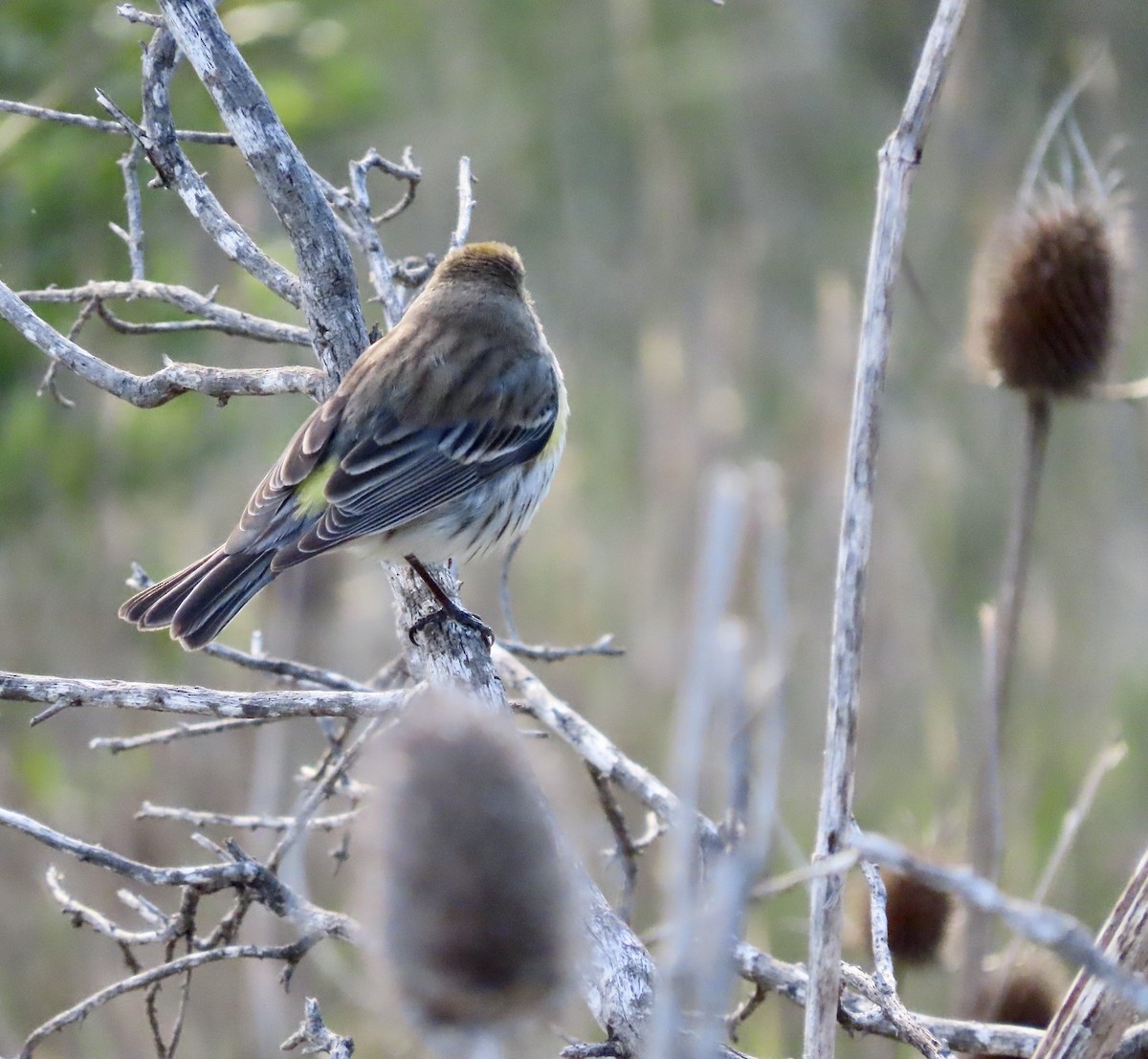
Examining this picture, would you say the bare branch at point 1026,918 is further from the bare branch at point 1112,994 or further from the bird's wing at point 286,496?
the bird's wing at point 286,496

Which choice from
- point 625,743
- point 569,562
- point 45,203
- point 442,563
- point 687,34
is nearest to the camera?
point 442,563

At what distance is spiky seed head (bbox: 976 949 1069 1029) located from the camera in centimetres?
353

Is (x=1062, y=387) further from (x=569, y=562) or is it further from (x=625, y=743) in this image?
(x=569, y=562)

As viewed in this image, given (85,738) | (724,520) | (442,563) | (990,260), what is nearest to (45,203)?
(85,738)

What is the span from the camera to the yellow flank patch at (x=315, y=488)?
4.16 m

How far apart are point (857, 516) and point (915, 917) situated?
85.3 inches

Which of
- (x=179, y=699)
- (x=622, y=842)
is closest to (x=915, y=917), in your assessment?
(x=622, y=842)

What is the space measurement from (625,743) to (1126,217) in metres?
3.22

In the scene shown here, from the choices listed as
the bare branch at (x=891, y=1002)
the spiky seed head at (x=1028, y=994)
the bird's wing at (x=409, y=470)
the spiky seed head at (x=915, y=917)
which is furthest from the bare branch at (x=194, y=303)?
the spiky seed head at (x=1028, y=994)

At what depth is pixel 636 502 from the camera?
327 inches

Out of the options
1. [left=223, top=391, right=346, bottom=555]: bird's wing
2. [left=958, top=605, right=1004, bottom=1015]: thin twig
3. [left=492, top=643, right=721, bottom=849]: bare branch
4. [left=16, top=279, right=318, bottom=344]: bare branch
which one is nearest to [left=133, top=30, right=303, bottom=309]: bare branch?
[left=16, top=279, right=318, bottom=344]: bare branch

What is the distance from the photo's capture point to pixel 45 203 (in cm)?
577

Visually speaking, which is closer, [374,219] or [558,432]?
[374,219]

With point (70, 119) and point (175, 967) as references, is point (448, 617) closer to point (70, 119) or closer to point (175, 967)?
point (175, 967)
